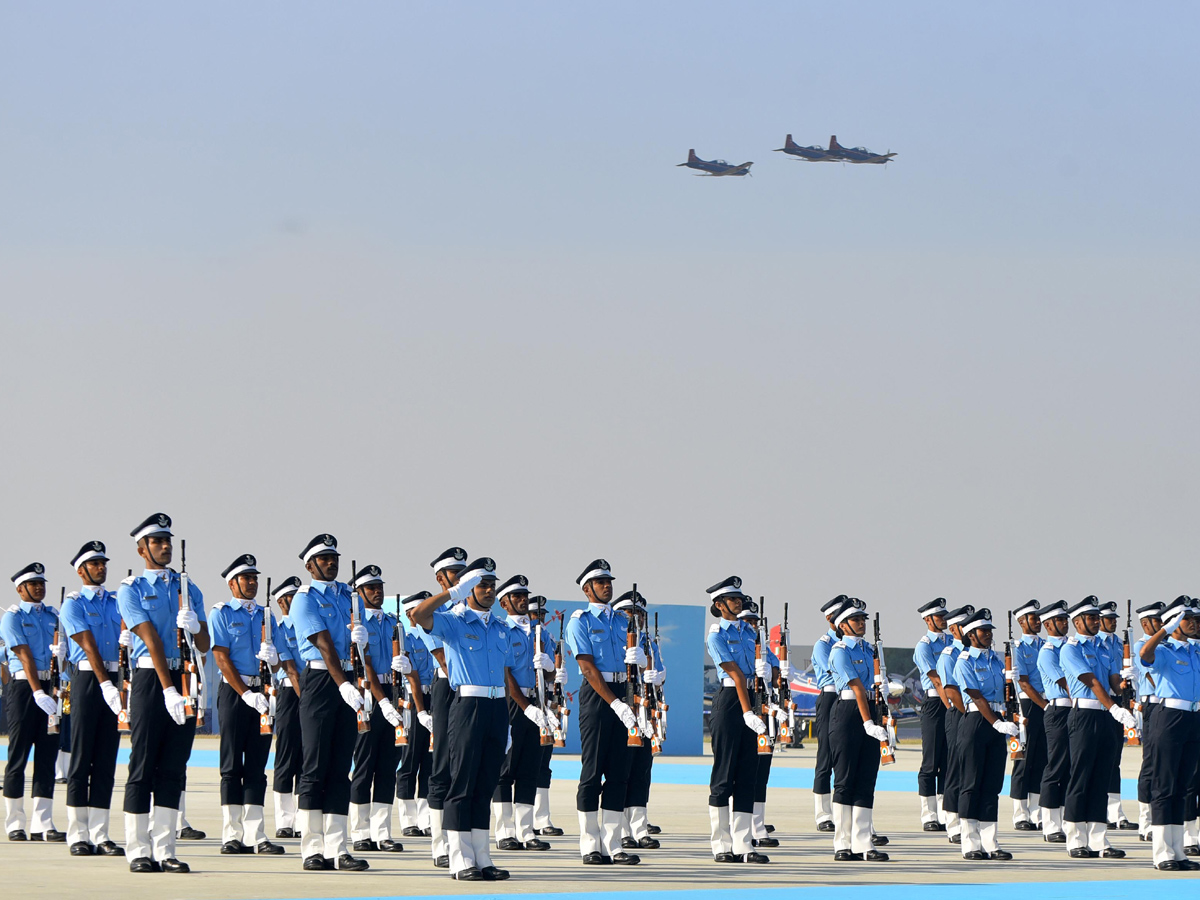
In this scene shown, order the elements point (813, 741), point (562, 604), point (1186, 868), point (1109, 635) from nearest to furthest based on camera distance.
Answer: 1. point (1186, 868)
2. point (1109, 635)
3. point (562, 604)
4. point (813, 741)

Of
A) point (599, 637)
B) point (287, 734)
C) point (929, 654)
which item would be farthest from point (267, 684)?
point (929, 654)

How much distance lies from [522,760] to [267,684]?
2.37m

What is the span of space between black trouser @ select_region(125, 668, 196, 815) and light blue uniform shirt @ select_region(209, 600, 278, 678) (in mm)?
2346

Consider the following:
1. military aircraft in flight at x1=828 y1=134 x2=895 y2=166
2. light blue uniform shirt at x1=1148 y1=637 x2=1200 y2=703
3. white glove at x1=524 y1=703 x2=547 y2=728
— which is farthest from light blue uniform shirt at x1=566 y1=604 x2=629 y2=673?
military aircraft in flight at x1=828 y1=134 x2=895 y2=166

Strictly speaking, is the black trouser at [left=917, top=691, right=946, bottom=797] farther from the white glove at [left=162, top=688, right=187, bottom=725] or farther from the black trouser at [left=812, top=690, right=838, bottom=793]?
the white glove at [left=162, top=688, right=187, bottom=725]

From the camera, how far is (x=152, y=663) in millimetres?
12281

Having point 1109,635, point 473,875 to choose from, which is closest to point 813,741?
point 1109,635

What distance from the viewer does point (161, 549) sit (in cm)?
1251

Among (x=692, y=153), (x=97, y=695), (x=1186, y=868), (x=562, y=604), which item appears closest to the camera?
(x=97, y=695)

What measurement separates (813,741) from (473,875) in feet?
108

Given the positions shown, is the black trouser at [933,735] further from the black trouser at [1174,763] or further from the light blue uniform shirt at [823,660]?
the black trouser at [1174,763]

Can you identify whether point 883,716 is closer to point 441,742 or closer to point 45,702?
point 441,742

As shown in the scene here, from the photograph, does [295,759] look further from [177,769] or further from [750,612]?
[750,612]

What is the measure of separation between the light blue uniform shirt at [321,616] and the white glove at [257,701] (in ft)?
4.13
